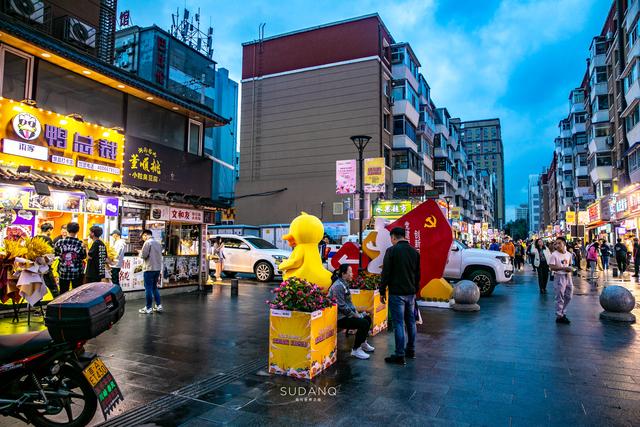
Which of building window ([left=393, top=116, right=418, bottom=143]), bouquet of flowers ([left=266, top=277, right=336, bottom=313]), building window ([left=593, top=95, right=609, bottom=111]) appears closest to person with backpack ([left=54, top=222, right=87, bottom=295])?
bouquet of flowers ([left=266, top=277, right=336, bottom=313])

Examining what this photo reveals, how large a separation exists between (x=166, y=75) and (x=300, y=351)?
29.6 meters

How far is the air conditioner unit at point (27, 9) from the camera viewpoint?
11.5 meters

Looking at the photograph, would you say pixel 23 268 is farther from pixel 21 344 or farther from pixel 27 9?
pixel 27 9

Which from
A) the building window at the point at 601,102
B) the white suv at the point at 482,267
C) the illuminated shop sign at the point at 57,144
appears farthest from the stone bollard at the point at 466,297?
the building window at the point at 601,102

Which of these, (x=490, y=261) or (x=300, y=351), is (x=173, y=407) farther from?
(x=490, y=261)

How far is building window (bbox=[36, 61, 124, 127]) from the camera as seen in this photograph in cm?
1084

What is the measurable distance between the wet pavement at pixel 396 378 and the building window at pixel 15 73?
535 centimetres

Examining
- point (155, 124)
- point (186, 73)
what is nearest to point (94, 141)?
point (155, 124)

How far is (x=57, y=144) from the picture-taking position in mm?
10555

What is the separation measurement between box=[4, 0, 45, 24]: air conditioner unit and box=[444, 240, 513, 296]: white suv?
46.8ft

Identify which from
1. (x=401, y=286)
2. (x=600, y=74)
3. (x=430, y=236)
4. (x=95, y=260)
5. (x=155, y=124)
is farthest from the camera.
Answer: (x=600, y=74)

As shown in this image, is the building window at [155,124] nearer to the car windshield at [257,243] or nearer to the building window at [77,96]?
the building window at [77,96]

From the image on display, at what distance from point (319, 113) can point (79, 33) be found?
879 inches

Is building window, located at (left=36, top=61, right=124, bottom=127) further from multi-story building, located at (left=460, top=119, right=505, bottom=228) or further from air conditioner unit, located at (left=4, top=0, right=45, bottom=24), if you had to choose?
multi-story building, located at (left=460, top=119, right=505, bottom=228)
